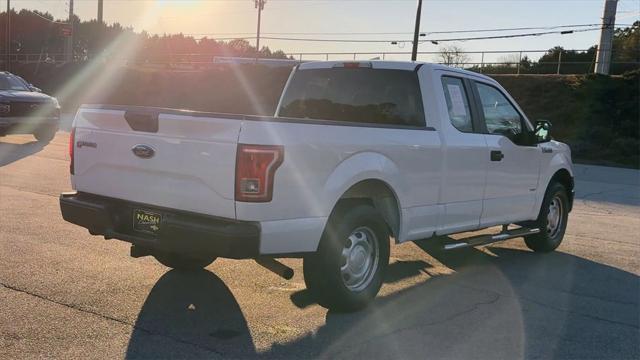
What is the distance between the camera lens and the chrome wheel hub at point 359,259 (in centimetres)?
511

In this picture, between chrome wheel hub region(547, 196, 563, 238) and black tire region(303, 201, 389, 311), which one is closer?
black tire region(303, 201, 389, 311)

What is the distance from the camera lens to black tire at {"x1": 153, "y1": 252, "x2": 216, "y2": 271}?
19.6ft

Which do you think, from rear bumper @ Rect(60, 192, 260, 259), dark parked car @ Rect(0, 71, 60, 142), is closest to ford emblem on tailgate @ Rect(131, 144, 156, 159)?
rear bumper @ Rect(60, 192, 260, 259)

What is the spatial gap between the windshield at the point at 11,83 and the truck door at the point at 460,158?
15717 millimetres

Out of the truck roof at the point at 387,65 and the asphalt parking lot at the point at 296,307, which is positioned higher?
the truck roof at the point at 387,65

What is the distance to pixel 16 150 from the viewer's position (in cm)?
1570

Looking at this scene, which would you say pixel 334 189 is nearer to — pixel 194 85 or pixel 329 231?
pixel 329 231

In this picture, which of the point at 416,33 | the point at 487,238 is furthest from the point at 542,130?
the point at 416,33

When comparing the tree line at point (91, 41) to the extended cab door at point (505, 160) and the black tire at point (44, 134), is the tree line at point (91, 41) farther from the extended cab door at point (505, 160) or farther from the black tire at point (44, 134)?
the extended cab door at point (505, 160)

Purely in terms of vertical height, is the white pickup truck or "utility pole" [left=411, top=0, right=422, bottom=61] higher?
"utility pole" [left=411, top=0, right=422, bottom=61]

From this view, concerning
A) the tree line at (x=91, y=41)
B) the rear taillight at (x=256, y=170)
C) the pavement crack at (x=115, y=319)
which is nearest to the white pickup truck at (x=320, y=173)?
the rear taillight at (x=256, y=170)

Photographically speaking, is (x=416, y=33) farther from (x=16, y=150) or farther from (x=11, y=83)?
(x=16, y=150)

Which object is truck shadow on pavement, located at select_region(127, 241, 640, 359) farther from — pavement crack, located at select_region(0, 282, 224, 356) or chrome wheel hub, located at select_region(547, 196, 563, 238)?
chrome wheel hub, located at select_region(547, 196, 563, 238)

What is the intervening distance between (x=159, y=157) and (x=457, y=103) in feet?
10.1
